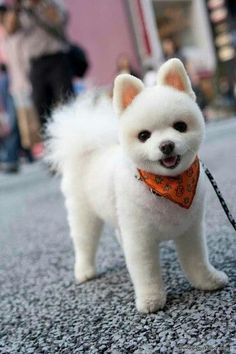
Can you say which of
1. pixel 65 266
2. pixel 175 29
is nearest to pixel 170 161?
pixel 65 266

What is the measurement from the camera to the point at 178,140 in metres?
1.24

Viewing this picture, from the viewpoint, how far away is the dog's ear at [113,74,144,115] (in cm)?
133

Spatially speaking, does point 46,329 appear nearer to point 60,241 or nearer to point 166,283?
point 166,283

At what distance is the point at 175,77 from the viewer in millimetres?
1344

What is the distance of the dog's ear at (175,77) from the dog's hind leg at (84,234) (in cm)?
61

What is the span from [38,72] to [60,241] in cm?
182

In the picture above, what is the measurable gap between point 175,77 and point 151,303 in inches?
24.2

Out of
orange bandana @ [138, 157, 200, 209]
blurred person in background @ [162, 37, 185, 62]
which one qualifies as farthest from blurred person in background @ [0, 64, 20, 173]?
orange bandana @ [138, 157, 200, 209]

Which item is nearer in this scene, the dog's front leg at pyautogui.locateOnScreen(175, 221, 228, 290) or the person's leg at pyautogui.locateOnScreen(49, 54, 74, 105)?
the dog's front leg at pyautogui.locateOnScreen(175, 221, 228, 290)

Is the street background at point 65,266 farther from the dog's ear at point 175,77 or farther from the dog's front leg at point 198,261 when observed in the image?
the dog's ear at point 175,77

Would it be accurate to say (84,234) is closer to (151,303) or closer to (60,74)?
(151,303)

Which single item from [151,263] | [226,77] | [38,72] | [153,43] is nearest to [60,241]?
[151,263]

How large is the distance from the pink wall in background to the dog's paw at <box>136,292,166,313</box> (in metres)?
8.82

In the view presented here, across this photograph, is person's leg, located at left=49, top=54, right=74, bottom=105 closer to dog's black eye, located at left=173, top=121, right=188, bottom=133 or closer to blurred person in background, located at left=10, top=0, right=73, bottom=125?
blurred person in background, located at left=10, top=0, right=73, bottom=125
